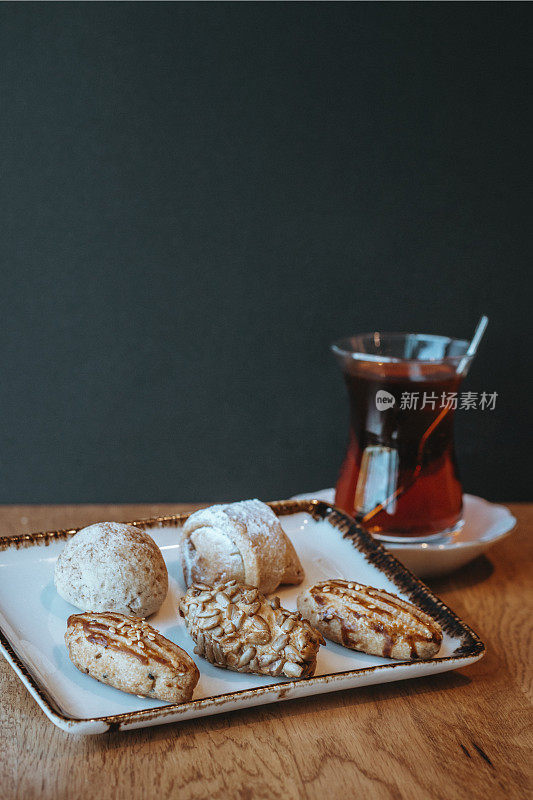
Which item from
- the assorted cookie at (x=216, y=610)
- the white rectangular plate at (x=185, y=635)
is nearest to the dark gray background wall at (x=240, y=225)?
the white rectangular plate at (x=185, y=635)

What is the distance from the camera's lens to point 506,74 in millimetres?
1357

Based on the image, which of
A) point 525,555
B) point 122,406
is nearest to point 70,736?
point 525,555

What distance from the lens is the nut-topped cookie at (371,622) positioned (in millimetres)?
716

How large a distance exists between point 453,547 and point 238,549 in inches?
12.0

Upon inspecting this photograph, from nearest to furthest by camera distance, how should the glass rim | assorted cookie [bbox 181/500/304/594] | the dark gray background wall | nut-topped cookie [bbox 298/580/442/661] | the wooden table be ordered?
1. the wooden table
2. nut-topped cookie [bbox 298/580/442/661]
3. assorted cookie [bbox 181/500/304/594]
4. the glass rim
5. the dark gray background wall

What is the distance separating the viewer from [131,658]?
0.65m

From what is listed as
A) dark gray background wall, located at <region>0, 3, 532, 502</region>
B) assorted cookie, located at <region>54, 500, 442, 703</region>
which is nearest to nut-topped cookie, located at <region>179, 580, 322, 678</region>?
assorted cookie, located at <region>54, 500, 442, 703</region>

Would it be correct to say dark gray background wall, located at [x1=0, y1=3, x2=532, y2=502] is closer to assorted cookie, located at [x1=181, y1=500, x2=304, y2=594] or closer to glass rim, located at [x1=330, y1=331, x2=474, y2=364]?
glass rim, located at [x1=330, y1=331, x2=474, y2=364]

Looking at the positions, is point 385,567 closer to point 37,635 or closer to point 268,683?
Answer: point 268,683

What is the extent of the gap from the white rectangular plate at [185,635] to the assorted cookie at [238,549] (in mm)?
30

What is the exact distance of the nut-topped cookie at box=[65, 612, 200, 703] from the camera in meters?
0.64

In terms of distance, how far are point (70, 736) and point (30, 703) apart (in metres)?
0.07

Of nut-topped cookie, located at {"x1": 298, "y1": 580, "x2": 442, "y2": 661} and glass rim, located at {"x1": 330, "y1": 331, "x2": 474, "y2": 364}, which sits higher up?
glass rim, located at {"x1": 330, "y1": 331, "x2": 474, "y2": 364}

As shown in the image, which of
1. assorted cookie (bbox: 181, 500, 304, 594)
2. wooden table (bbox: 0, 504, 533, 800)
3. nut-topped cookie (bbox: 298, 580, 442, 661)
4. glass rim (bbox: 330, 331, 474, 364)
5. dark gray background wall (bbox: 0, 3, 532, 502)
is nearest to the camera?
wooden table (bbox: 0, 504, 533, 800)
